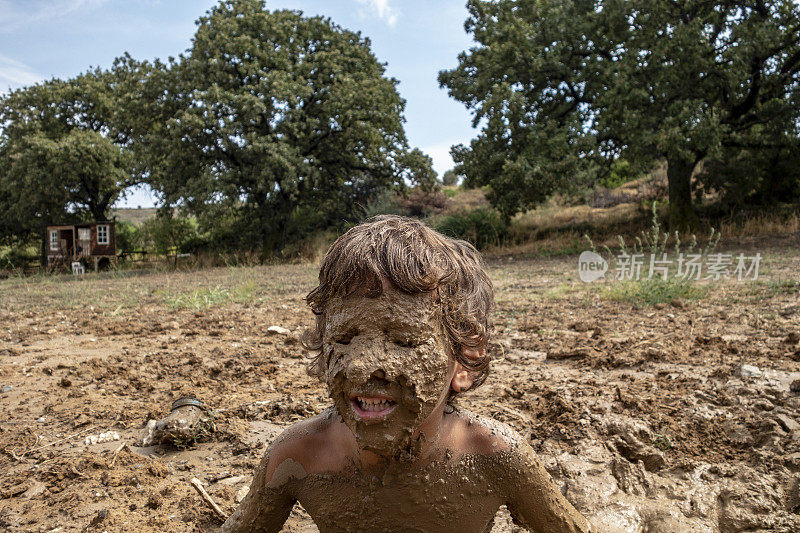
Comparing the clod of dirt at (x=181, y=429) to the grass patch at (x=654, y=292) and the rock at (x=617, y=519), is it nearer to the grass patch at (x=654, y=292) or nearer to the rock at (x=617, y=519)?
the rock at (x=617, y=519)

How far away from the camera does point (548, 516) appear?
4.94 ft

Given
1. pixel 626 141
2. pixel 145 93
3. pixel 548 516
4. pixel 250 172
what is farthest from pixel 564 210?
pixel 548 516

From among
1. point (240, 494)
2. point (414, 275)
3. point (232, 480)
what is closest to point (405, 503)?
point (414, 275)

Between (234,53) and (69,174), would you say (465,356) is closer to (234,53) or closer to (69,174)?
(234,53)

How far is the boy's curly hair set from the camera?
1271 millimetres

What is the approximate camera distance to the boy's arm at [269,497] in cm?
153

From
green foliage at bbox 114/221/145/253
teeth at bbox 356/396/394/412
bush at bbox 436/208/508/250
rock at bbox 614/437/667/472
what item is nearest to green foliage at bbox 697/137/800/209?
bush at bbox 436/208/508/250

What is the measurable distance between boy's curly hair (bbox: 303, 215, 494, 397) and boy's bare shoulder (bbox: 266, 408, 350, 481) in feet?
0.54

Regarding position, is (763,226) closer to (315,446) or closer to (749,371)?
(749,371)

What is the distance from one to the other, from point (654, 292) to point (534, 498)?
16.6 ft

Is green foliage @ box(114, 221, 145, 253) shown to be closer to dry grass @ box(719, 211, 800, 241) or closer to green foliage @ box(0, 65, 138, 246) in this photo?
green foliage @ box(0, 65, 138, 246)

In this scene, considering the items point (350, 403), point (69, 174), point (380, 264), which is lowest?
point (350, 403)

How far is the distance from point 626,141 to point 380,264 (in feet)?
46.1

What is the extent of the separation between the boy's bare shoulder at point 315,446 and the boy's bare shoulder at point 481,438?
313 millimetres
